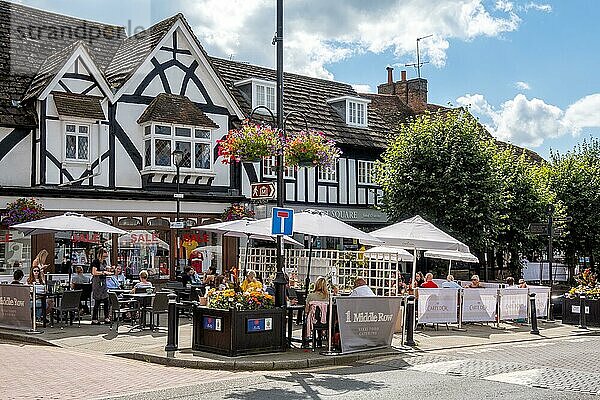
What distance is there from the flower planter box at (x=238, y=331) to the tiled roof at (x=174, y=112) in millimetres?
12891

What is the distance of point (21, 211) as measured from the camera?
2267cm

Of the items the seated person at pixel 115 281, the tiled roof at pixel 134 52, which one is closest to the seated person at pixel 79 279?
the seated person at pixel 115 281

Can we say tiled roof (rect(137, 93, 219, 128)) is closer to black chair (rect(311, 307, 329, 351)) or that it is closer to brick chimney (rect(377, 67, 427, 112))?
black chair (rect(311, 307, 329, 351))

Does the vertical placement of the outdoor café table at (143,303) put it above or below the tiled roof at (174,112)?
below

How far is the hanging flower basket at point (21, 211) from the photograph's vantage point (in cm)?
2256

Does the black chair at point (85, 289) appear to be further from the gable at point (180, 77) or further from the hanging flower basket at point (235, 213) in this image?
the gable at point (180, 77)

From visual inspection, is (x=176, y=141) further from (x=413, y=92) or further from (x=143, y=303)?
(x=413, y=92)

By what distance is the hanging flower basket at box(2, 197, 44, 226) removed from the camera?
22562 millimetres

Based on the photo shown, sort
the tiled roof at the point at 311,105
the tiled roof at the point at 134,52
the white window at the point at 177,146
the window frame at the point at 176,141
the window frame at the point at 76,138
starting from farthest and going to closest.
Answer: the tiled roof at the point at 311,105
the tiled roof at the point at 134,52
the white window at the point at 177,146
the window frame at the point at 176,141
the window frame at the point at 76,138

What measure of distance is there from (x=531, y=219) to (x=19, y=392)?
25067 mm

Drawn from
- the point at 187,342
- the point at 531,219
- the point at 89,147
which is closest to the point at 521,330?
the point at 187,342

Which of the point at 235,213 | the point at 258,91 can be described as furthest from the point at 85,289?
the point at 258,91

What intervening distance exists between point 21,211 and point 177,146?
6030mm

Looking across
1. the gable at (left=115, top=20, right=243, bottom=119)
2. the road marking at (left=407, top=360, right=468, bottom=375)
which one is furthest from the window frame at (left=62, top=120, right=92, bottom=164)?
the road marking at (left=407, top=360, right=468, bottom=375)
